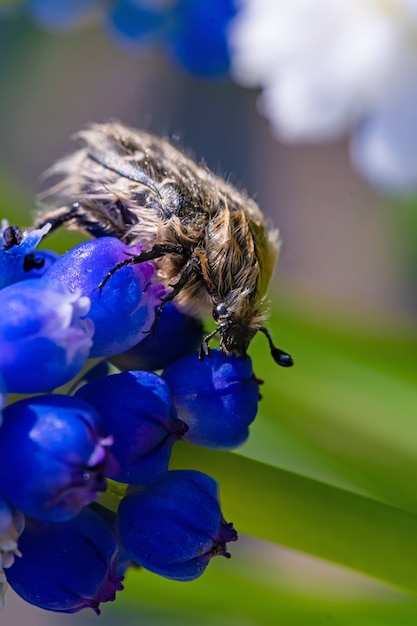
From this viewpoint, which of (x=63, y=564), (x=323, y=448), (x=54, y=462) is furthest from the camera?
(x=323, y=448)

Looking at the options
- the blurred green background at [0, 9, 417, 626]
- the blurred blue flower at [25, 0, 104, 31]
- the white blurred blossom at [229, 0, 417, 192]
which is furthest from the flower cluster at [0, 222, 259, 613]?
the blurred blue flower at [25, 0, 104, 31]

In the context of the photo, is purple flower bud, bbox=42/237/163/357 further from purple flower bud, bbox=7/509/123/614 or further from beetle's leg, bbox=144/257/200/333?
purple flower bud, bbox=7/509/123/614

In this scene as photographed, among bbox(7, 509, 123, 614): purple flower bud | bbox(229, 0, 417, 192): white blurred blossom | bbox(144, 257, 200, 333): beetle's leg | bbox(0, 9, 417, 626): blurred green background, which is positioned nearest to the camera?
bbox(7, 509, 123, 614): purple flower bud

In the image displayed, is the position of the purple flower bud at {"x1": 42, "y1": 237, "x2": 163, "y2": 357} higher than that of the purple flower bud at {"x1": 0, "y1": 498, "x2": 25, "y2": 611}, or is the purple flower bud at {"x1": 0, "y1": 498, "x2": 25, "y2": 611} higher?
the purple flower bud at {"x1": 42, "y1": 237, "x2": 163, "y2": 357}

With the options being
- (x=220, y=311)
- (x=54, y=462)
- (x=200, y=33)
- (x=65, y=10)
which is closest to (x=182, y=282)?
(x=220, y=311)

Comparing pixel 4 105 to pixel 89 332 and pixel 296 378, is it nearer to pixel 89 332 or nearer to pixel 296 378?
pixel 296 378

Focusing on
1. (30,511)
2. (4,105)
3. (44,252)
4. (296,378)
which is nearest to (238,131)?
(4,105)

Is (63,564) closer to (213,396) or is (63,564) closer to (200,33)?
(213,396)
